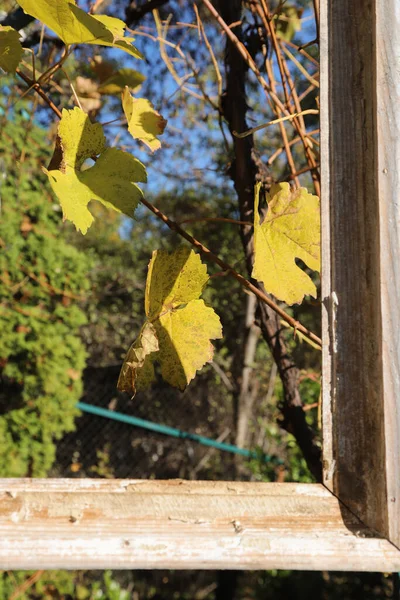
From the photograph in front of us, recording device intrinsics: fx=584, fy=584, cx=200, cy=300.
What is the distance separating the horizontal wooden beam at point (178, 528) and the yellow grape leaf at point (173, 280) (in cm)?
17

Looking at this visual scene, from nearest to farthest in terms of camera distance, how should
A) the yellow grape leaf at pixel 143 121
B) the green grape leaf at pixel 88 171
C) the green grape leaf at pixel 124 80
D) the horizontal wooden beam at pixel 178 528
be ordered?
the horizontal wooden beam at pixel 178 528 → the green grape leaf at pixel 88 171 → the yellow grape leaf at pixel 143 121 → the green grape leaf at pixel 124 80

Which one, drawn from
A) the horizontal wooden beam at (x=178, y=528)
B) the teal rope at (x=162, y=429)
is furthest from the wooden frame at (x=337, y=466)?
the teal rope at (x=162, y=429)

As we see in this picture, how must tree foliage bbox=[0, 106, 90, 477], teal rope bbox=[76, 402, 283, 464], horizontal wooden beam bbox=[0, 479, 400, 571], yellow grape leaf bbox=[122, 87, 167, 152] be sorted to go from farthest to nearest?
teal rope bbox=[76, 402, 283, 464] < tree foliage bbox=[0, 106, 90, 477] < yellow grape leaf bbox=[122, 87, 167, 152] < horizontal wooden beam bbox=[0, 479, 400, 571]

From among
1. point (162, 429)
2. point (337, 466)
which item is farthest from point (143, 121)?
point (162, 429)

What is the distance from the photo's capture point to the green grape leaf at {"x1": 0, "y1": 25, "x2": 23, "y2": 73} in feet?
1.82

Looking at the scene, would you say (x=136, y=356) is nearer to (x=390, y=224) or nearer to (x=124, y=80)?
(x=390, y=224)

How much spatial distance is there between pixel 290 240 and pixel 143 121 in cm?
25

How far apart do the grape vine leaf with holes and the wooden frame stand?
117mm

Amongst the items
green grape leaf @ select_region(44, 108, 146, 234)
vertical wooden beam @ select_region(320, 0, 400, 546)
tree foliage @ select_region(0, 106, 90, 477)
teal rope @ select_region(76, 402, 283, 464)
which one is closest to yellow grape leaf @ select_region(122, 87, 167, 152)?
green grape leaf @ select_region(44, 108, 146, 234)

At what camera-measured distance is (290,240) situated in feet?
1.94

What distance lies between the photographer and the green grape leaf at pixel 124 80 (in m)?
1.00

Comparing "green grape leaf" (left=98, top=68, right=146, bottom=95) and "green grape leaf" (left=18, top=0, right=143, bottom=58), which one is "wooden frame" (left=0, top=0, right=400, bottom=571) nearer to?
"green grape leaf" (left=18, top=0, right=143, bottom=58)

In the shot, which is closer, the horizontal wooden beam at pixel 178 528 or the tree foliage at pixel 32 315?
the horizontal wooden beam at pixel 178 528

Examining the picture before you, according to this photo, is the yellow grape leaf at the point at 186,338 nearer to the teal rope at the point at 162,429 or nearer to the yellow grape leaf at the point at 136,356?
the yellow grape leaf at the point at 136,356
